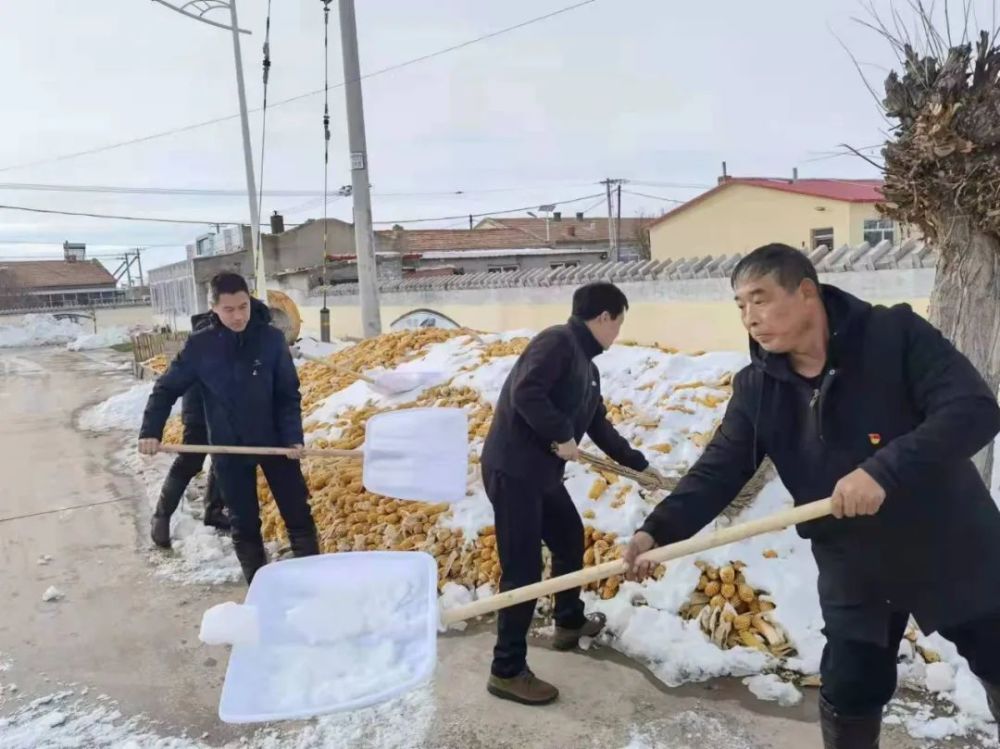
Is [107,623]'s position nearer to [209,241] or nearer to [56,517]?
[56,517]

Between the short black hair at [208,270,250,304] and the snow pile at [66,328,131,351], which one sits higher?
the short black hair at [208,270,250,304]

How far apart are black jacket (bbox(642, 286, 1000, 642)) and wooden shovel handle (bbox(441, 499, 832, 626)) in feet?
0.33

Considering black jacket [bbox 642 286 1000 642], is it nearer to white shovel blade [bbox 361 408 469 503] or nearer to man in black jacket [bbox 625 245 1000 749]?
man in black jacket [bbox 625 245 1000 749]

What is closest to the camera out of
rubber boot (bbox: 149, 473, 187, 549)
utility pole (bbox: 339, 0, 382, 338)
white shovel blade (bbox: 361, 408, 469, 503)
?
white shovel blade (bbox: 361, 408, 469, 503)

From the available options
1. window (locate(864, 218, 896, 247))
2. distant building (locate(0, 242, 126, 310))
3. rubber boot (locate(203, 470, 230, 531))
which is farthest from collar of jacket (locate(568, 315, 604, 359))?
distant building (locate(0, 242, 126, 310))

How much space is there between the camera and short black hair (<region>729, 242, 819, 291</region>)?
1.83m

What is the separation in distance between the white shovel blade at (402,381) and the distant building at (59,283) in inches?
1713

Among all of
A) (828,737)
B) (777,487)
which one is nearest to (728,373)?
(777,487)

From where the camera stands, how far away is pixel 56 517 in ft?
19.3

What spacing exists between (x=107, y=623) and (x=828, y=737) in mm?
3479

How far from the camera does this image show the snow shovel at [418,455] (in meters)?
3.97

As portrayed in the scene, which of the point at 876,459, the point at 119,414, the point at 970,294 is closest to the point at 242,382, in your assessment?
the point at 876,459

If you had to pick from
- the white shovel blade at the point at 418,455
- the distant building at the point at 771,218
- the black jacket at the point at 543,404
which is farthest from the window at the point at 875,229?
the black jacket at the point at 543,404

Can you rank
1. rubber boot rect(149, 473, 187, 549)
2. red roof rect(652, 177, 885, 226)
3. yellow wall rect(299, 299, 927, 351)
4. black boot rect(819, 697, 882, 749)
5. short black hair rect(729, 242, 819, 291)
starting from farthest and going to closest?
red roof rect(652, 177, 885, 226) < yellow wall rect(299, 299, 927, 351) < rubber boot rect(149, 473, 187, 549) < black boot rect(819, 697, 882, 749) < short black hair rect(729, 242, 819, 291)
